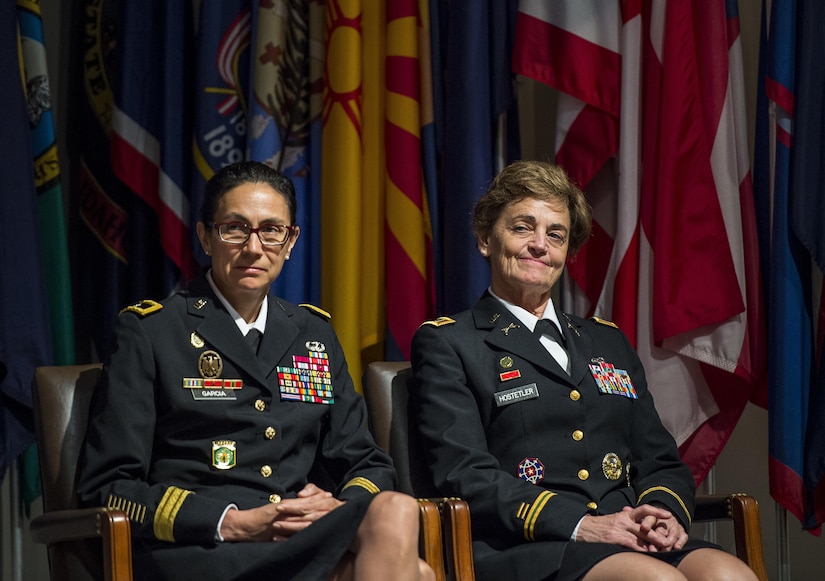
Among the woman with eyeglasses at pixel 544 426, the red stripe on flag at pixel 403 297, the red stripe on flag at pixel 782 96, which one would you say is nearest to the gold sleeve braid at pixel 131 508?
the woman with eyeglasses at pixel 544 426

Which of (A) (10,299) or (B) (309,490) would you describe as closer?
(B) (309,490)

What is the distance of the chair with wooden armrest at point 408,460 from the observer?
277 centimetres

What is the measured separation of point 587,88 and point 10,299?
1901 millimetres

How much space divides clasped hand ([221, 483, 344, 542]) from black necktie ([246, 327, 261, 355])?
0.45m

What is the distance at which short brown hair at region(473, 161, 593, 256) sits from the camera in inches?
118

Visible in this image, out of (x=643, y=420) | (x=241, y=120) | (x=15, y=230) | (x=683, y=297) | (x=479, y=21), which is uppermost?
(x=479, y=21)

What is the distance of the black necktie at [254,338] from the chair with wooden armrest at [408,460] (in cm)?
34

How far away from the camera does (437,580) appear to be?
2.50m

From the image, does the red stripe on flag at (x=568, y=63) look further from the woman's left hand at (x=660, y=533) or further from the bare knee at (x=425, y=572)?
the bare knee at (x=425, y=572)

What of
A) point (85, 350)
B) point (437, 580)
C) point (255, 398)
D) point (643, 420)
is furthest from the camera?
point (85, 350)

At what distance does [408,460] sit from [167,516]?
705 millimetres

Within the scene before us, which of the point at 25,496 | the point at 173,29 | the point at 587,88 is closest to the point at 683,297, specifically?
the point at 587,88

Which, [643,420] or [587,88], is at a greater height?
[587,88]

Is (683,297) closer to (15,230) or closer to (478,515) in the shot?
(478,515)
